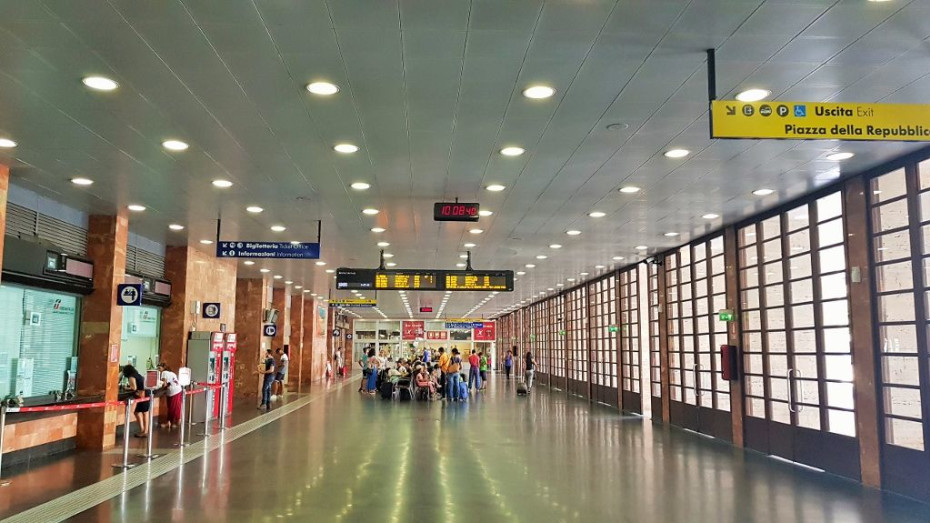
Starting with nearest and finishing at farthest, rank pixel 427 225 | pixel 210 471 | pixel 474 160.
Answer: pixel 474 160 < pixel 210 471 < pixel 427 225

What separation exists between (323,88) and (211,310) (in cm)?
1140

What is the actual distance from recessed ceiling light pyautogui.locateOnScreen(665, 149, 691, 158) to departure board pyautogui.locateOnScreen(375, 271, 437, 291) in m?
7.51

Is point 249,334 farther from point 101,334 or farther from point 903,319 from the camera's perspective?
point 903,319

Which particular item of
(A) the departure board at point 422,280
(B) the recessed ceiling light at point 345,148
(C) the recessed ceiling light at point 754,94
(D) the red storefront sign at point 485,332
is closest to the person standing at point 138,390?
(A) the departure board at point 422,280

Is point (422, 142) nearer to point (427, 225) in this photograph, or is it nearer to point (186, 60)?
point (186, 60)

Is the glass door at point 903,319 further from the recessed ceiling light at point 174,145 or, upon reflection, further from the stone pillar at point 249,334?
the stone pillar at point 249,334

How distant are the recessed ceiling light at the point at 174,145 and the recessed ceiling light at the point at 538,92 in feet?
12.7

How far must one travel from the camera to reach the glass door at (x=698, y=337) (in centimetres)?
1309

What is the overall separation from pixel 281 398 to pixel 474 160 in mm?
15576

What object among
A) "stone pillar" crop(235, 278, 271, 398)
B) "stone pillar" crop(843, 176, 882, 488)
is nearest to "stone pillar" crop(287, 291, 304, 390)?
"stone pillar" crop(235, 278, 271, 398)

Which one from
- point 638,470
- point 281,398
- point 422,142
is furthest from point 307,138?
point 281,398

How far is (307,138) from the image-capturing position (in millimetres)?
7250

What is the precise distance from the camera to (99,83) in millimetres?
5777

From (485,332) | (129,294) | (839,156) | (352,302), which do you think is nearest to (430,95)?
(839,156)
